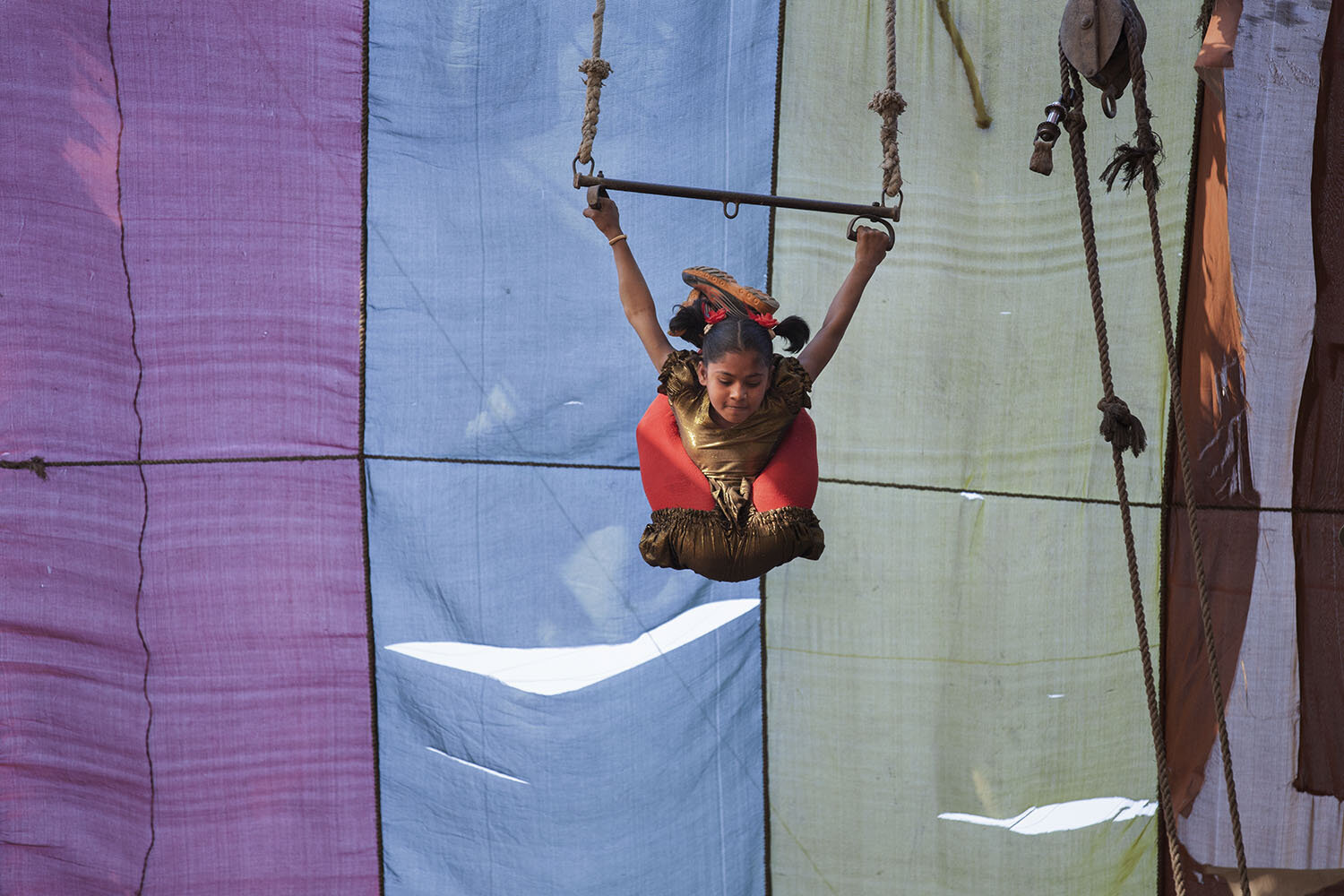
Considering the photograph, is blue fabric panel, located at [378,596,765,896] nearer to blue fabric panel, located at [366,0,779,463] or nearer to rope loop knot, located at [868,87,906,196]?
blue fabric panel, located at [366,0,779,463]

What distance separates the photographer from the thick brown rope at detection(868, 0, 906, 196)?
221 cm

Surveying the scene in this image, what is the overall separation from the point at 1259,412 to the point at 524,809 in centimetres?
202

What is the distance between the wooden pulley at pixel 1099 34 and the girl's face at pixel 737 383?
2.30 feet

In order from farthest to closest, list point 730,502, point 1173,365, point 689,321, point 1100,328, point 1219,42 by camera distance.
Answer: point 1219,42
point 689,321
point 730,502
point 1100,328
point 1173,365

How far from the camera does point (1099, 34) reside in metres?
2.07

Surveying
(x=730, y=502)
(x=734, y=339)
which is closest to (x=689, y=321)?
(x=734, y=339)

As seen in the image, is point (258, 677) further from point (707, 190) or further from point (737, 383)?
point (707, 190)

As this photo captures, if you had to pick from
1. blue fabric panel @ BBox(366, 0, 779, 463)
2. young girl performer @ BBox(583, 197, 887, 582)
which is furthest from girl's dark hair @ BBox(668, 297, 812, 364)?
blue fabric panel @ BBox(366, 0, 779, 463)

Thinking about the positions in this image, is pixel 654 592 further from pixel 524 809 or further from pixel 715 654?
pixel 524 809

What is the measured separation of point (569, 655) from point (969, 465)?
1093mm

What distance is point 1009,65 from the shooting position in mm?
3197

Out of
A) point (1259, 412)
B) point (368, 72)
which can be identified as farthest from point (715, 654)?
point (368, 72)

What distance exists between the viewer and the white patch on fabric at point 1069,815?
10.7 ft

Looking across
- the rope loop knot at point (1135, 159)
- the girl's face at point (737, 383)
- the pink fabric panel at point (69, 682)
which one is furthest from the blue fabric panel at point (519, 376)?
the rope loop knot at point (1135, 159)
